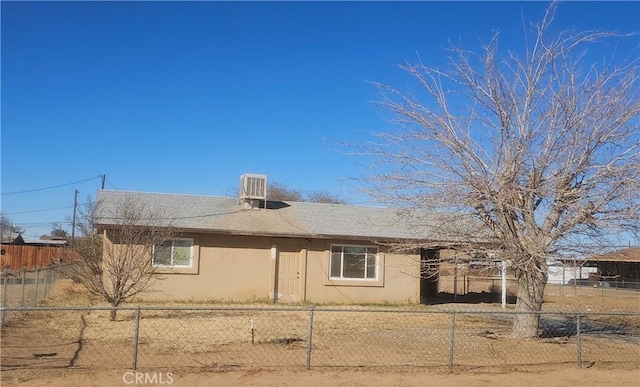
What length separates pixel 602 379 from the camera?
8.56 m

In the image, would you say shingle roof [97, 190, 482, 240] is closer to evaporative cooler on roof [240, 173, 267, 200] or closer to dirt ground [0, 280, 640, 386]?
evaporative cooler on roof [240, 173, 267, 200]

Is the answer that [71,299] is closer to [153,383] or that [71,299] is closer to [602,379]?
[153,383]

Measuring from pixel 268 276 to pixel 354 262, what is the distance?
2967 mm

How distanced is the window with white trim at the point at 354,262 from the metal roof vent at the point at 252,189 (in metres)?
3.47

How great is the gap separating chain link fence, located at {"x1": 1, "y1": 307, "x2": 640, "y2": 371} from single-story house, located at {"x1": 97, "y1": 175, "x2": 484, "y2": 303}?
379 cm

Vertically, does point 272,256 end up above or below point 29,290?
above

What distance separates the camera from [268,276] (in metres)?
19.8

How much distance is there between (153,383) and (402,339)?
18.8ft

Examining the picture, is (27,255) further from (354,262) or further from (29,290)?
(354,262)

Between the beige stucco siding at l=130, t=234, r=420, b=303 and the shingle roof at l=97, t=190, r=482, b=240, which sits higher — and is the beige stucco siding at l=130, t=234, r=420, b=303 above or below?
below

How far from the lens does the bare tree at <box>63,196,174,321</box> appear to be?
1447cm
